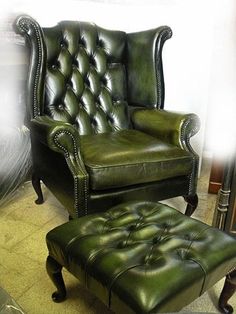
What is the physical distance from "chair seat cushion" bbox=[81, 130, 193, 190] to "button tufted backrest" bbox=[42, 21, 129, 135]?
10.6 inches

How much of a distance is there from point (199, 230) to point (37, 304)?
70 centimetres

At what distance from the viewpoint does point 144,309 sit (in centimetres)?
81

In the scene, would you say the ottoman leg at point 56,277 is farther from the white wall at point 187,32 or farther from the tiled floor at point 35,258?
the white wall at point 187,32

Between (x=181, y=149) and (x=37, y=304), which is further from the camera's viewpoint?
(x=181, y=149)

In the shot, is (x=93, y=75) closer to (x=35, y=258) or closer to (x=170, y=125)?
(x=170, y=125)

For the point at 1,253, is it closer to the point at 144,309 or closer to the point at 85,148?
the point at 85,148

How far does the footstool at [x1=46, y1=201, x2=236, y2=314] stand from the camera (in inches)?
33.9

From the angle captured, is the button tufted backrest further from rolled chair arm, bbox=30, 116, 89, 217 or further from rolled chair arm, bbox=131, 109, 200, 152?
rolled chair arm, bbox=30, 116, 89, 217

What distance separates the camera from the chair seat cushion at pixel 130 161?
1473 millimetres

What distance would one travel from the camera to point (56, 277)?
1.21m

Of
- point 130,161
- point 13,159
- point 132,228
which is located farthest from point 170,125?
point 13,159

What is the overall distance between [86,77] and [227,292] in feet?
4.64

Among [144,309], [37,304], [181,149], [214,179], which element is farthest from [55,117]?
[144,309]

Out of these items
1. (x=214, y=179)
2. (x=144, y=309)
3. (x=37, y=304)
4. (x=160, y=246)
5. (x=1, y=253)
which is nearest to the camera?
(x=144, y=309)
